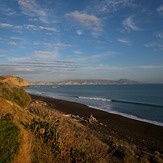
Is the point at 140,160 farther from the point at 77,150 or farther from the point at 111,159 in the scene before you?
the point at 77,150

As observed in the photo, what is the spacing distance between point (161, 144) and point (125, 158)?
392 inches

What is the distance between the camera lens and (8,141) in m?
5.49

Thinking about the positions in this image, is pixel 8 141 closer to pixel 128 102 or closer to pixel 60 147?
pixel 60 147

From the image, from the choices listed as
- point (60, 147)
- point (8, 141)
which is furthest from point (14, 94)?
point (8, 141)

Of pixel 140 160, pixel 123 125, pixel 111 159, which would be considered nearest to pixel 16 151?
pixel 111 159

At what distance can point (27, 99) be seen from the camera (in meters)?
17.9

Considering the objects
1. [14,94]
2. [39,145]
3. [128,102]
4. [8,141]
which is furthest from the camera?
[128,102]

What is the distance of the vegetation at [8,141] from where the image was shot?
5.17 metres

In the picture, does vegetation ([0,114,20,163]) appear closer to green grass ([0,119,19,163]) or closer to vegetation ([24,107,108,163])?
green grass ([0,119,19,163])

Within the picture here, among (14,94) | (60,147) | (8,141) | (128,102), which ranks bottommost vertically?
(128,102)

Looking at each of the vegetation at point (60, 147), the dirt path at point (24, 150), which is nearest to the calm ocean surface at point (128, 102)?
the vegetation at point (60, 147)

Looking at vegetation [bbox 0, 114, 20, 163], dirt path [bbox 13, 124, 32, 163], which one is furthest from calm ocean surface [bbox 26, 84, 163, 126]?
vegetation [bbox 0, 114, 20, 163]

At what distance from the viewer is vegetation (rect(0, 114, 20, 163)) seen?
17.0 ft

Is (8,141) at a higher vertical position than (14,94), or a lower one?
lower
